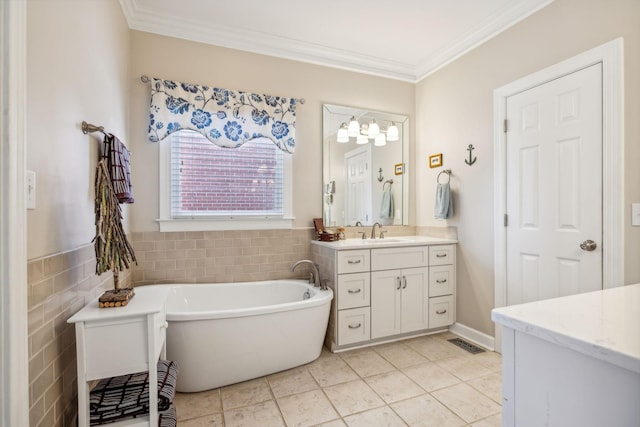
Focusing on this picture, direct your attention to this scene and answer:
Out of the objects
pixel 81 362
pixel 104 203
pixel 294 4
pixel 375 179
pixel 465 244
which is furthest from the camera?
pixel 375 179

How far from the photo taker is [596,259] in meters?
1.99

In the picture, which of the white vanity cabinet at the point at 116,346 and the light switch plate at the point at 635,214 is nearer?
the white vanity cabinet at the point at 116,346

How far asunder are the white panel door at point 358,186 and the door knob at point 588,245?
1.79m

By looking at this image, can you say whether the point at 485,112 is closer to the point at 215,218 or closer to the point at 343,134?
the point at 343,134

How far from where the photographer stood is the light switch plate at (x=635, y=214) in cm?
181

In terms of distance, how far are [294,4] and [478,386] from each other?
311 cm

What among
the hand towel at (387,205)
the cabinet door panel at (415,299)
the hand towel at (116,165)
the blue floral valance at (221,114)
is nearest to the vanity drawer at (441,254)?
the cabinet door panel at (415,299)

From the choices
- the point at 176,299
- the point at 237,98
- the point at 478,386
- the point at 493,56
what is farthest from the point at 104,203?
the point at 493,56

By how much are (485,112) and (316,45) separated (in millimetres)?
1682

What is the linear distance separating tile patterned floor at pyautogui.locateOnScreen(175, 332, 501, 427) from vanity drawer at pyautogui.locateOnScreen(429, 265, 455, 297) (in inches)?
22.7

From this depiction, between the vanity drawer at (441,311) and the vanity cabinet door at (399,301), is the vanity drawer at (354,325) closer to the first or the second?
the vanity cabinet door at (399,301)

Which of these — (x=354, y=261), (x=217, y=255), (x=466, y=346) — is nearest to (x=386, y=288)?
(x=354, y=261)

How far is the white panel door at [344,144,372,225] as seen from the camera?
10.8 feet

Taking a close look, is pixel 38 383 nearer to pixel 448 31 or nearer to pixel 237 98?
pixel 237 98
